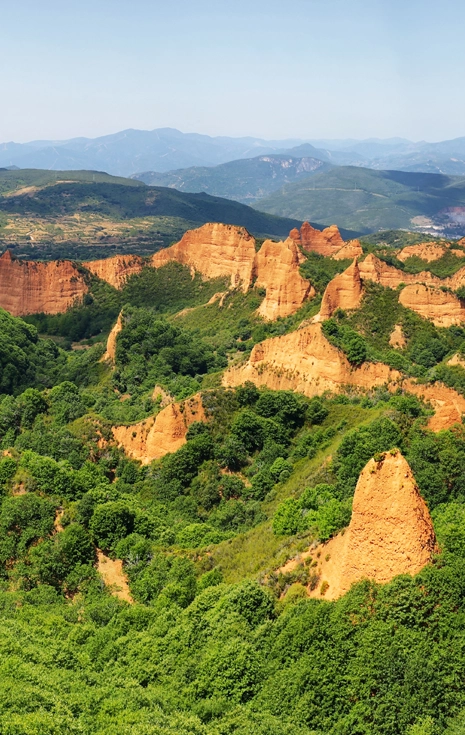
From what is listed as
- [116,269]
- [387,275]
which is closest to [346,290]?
[387,275]

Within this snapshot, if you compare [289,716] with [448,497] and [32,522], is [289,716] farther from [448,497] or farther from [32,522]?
[32,522]

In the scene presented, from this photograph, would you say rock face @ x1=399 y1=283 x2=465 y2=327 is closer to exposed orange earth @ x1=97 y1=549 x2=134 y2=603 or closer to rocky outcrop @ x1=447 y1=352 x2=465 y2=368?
rocky outcrop @ x1=447 y1=352 x2=465 y2=368

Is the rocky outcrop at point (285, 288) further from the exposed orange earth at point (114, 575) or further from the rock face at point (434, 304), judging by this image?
the exposed orange earth at point (114, 575)

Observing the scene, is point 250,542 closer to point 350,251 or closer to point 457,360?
point 457,360

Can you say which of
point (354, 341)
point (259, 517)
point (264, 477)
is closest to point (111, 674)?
point (259, 517)

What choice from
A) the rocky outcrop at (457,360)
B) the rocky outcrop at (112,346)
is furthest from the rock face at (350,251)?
the rocky outcrop at (457,360)
